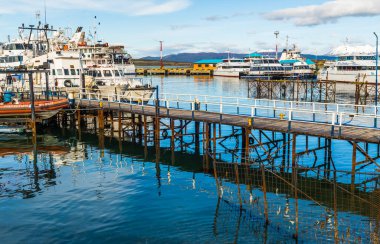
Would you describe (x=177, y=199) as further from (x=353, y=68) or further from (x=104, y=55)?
(x=353, y=68)

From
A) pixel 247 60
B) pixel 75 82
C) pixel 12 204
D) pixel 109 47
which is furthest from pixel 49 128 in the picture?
pixel 247 60

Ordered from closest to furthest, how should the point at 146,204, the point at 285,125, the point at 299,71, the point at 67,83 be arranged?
the point at 146,204
the point at 285,125
the point at 67,83
the point at 299,71

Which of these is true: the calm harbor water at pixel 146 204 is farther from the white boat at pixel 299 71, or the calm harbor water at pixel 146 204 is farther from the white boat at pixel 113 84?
the white boat at pixel 299 71

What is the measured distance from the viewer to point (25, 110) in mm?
36750

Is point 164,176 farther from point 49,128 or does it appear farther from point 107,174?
point 49,128

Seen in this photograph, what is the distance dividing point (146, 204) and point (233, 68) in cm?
12638

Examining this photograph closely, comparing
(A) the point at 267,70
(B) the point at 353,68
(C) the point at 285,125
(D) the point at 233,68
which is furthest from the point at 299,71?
(C) the point at 285,125

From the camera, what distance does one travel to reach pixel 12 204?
20.0 metres

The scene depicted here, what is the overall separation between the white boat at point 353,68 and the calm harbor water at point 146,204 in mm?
71014

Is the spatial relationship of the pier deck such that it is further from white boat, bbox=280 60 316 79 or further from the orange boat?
white boat, bbox=280 60 316 79

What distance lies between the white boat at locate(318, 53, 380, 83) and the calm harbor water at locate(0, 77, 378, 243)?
7101 cm

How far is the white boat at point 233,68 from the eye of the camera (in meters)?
140

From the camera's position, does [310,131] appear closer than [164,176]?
Yes

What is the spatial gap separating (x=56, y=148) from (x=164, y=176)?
13048 millimetres
